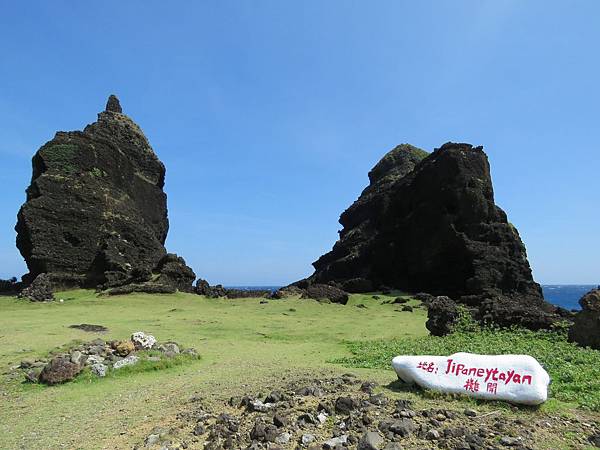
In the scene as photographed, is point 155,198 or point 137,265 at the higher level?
point 155,198

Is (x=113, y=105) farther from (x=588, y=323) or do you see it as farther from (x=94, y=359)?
(x=588, y=323)

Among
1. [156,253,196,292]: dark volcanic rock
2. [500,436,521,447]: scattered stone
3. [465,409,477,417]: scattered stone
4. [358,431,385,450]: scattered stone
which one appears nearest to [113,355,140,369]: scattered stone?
[358,431,385,450]: scattered stone

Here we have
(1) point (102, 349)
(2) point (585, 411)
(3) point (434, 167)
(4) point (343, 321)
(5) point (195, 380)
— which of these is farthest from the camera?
(3) point (434, 167)

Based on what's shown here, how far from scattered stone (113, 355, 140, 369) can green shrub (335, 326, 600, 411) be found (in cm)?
524

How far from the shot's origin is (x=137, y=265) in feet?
138

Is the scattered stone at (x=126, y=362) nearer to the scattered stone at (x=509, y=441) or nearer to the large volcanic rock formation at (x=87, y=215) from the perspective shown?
the scattered stone at (x=509, y=441)

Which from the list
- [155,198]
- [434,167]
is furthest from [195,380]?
[155,198]

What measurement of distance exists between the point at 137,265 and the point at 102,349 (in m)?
31.4

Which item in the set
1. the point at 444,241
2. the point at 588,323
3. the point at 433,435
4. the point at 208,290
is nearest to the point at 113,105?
the point at 208,290

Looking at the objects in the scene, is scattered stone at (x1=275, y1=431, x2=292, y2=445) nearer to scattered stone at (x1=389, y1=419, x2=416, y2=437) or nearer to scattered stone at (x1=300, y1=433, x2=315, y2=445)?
scattered stone at (x1=300, y1=433, x2=315, y2=445)

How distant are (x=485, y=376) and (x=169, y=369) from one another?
743 cm

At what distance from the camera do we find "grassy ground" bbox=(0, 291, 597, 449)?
7160mm

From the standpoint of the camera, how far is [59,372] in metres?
10.0

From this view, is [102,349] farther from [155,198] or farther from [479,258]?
[155,198]
